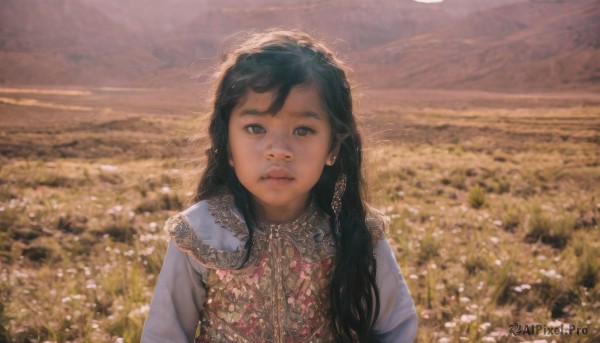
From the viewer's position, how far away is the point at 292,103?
173 cm

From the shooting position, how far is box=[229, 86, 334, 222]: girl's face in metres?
1.69

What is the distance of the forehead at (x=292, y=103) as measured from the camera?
1722mm

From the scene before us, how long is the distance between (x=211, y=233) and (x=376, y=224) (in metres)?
0.65

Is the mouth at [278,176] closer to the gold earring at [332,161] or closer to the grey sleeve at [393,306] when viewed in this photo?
the gold earring at [332,161]

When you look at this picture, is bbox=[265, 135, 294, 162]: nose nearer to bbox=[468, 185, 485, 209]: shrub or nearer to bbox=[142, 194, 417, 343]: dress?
bbox=[142, 194, 417, 343]: dress

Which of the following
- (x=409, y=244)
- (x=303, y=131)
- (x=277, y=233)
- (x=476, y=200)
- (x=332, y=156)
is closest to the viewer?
(x=303, y=131)

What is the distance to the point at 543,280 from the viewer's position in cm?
364

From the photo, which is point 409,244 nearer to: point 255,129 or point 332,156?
point 332,156

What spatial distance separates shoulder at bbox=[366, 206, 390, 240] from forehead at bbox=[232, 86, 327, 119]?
0.48m

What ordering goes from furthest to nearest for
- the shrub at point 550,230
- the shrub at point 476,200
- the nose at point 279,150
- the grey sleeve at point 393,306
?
the shrub at point 476,200
the shrub at point 550,230
the grey sleeve at point 393,306
the nose at point 279,150

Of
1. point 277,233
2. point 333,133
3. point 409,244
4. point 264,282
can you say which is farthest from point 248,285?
point 409,244

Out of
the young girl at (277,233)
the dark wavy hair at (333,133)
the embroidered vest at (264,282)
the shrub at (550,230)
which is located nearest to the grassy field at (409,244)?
the shrub at (550,230)

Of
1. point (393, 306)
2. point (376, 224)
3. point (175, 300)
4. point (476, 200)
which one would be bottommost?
point (476, 200)

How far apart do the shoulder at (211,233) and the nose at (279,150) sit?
1.02 feet
